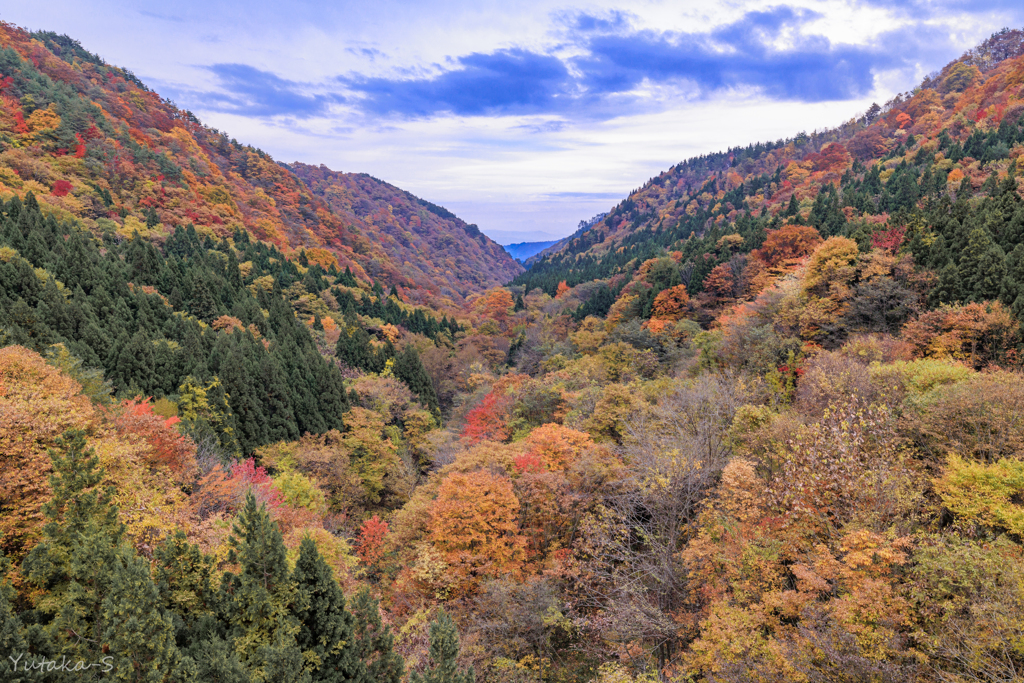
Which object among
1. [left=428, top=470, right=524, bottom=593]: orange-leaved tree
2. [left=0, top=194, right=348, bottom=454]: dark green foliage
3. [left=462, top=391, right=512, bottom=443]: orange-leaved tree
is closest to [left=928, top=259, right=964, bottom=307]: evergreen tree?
[left=428, top=470, right=524, bottom=593]: orange-leaved tree

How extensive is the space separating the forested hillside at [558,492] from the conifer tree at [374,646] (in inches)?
4.7

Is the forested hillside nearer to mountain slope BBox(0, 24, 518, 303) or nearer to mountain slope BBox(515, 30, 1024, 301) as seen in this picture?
mountain slope BBox(515, 30, 1024, 301)

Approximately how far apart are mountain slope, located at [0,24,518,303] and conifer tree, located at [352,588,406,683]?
59.9m

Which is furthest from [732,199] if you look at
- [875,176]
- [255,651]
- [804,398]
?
[255,651]

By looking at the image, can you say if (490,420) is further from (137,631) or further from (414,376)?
(137,631)

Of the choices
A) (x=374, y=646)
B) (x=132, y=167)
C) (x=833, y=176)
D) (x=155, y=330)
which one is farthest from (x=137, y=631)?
(x=833, y=176)

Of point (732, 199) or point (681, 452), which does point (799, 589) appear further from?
point (732, 199)

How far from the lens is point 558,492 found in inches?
837

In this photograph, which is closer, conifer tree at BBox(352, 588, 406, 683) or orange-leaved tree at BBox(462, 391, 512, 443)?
conifer tree at BBox(352, 588, 406, 683)

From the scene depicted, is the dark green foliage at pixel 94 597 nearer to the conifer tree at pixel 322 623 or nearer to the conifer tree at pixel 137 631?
the conifer tree at pixel 137 631

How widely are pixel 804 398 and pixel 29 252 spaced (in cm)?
5103

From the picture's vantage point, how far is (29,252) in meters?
35.8

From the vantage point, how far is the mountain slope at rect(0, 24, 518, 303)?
61.5 meters

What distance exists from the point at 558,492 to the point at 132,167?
8792 cm
